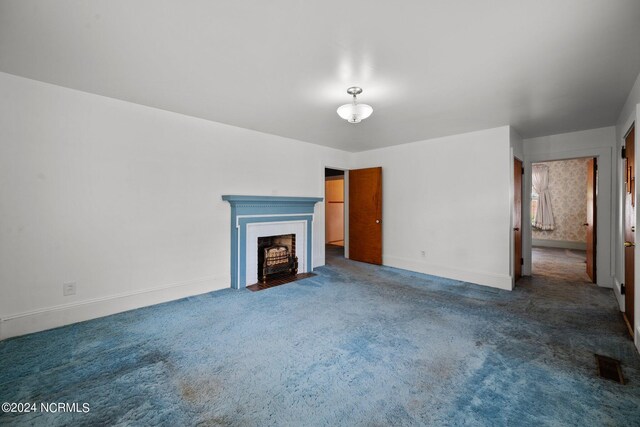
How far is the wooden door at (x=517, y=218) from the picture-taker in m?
4.24

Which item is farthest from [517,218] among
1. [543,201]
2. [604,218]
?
[543,201]

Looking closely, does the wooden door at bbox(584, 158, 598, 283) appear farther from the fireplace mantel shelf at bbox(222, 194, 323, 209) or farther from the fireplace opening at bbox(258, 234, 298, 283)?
the fireplace opening at bbox(258, 234, 298, 283)

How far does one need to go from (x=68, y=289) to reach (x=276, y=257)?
2531 mm

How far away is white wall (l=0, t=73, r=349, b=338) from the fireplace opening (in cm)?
60

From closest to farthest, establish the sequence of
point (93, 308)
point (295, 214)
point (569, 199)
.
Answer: point (93, 308), point (295, 214), point (569, 199)

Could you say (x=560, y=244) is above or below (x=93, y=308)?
above

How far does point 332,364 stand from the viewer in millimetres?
2115

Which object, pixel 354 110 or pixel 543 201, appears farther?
pixel 543 201

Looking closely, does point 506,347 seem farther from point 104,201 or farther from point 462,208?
point 104,201

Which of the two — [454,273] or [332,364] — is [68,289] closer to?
[332,364]

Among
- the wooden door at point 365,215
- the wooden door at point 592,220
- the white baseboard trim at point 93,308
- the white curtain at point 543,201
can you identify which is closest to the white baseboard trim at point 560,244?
the white curtain at point 543,201

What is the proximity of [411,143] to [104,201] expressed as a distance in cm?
466

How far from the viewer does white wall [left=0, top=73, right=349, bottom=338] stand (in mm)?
2554

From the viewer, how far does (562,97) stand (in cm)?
293
